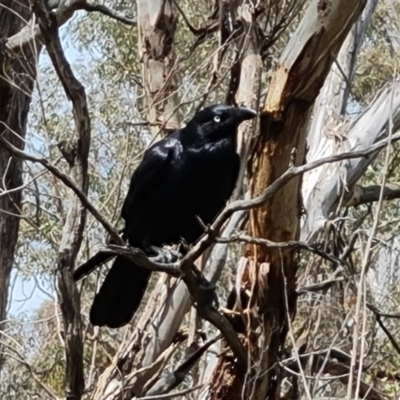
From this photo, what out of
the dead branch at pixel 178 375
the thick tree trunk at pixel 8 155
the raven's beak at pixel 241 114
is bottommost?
the dead branch at pixel 178 375

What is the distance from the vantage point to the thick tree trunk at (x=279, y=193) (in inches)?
107

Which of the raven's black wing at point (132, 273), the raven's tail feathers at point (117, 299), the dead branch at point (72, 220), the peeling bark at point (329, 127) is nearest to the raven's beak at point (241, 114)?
the raven's black wing at point (132, 273)

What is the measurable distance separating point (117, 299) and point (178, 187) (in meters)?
0.45

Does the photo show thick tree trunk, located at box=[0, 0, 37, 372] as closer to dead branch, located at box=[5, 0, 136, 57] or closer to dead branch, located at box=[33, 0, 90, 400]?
dead branch, located at box=[5, 0, 136, 57]

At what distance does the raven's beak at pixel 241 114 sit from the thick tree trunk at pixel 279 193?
328 millimetres

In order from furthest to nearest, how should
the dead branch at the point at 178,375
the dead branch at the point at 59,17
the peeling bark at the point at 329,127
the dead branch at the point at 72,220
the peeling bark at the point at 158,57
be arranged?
the peeling bark at the point at 329,127, the peeling bark at the point at 158,57, the dead branch at the point at 59,17, the dead branch at the point at 178,375, the dead branch at the point at 72,220

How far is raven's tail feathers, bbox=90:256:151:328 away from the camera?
3305 mm

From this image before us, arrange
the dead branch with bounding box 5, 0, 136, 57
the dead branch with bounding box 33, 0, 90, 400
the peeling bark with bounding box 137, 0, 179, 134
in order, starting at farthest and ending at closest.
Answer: the peeling bark with bounding box 137, 0, 179, 134 → the dead branch with bounding box 5, 0, 136, 57 → the dead branch with bounding box 33, 0, 90, 400

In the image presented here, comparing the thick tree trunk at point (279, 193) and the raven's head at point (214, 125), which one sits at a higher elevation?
the raven's head at point (214, 125)

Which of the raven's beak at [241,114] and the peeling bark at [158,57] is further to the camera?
the peeling bark at [158,57]

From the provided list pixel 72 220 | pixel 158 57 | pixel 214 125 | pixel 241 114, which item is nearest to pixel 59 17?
pixel 158 57

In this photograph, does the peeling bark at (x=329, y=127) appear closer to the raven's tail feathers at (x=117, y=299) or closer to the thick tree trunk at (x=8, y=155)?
the raven's tail feathers at (x=117, y=299)

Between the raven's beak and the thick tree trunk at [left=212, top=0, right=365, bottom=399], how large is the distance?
0.33 meters

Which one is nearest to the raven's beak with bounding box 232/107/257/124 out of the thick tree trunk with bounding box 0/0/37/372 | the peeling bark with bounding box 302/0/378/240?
the peeling bark with bounding box 302/0/378/240
